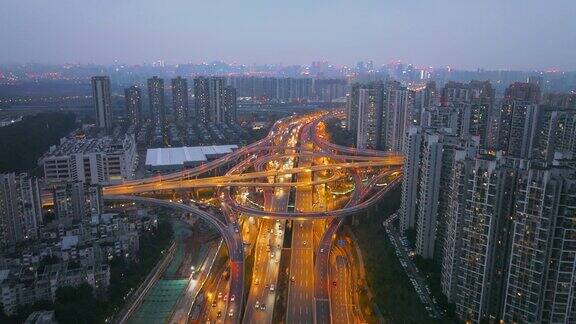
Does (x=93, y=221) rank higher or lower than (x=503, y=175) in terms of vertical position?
lower

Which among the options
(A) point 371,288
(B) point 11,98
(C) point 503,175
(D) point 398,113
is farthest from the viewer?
(B) point 11,98

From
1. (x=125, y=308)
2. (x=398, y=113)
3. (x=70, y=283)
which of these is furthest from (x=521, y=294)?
(x=398, y=113)

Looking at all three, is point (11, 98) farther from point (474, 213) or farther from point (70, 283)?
point (474, 213)

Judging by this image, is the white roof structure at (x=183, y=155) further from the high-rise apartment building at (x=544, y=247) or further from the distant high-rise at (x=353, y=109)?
the high-rise apartment building at (x=544, y=247)

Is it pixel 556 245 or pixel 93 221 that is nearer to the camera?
pixel 556 245

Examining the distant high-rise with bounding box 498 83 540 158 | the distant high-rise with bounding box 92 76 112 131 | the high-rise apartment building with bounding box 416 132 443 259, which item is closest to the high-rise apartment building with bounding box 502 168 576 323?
the high-rise apartment building with bounding box 416 132 443 259

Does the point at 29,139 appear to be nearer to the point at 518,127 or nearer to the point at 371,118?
the point at 371,118

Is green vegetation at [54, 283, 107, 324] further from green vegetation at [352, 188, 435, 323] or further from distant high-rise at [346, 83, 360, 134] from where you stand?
distant high-rise at [346, 83, 360, 134]
